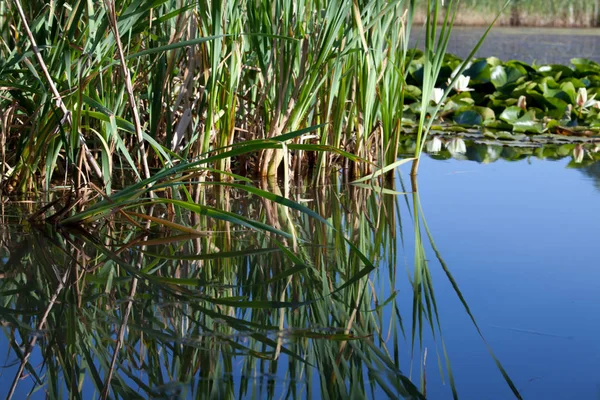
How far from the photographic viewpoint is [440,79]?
14.3ft

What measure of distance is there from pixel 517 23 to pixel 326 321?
10289 millimetres

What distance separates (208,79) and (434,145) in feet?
4.68

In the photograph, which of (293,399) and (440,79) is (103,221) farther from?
(440,79)

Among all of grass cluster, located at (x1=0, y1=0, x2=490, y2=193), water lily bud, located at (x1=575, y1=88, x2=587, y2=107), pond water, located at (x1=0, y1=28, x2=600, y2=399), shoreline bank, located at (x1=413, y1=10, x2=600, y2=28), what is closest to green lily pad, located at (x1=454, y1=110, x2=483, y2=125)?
water lily bud, located at (x1=575, y1=88, x2=587, y2=107)

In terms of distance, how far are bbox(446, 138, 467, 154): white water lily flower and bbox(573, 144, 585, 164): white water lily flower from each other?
380mm

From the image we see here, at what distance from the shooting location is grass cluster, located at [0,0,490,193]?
1623 millimetres

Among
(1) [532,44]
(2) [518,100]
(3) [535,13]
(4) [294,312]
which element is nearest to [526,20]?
(3) [535,13]

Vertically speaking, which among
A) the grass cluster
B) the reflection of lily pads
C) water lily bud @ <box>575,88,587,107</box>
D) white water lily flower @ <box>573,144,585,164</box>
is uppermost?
the grass cluster

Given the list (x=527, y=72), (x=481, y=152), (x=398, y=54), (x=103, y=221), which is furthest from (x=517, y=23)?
(x=103, y=221)

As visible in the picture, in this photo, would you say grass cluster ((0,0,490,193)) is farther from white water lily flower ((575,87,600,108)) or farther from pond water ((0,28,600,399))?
white water lily flower ((575,87,600,108))

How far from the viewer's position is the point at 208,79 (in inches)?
75.7

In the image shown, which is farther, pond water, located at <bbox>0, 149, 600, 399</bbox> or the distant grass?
the distant grass

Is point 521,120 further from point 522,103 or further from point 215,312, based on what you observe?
point 215,312

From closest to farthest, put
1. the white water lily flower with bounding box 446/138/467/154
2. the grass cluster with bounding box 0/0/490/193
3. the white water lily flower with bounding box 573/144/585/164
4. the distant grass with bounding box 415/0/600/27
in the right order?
the grass cluster with bounding box 0/0/490/193
the white water lily flower with bounding box 573/144/585/164
the white water lily flower with bounding box 446/138/467/154
the distant grass with bounding box 415/0/600/27
